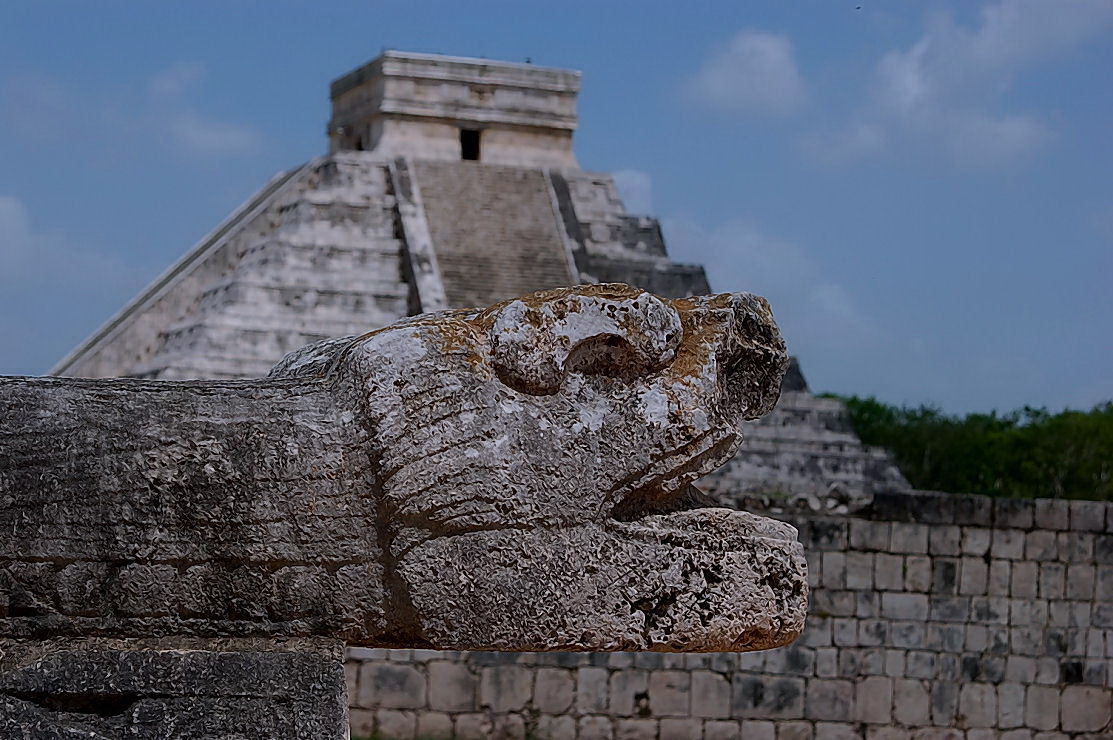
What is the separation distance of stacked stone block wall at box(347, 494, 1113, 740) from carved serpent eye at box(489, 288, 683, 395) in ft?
31.8

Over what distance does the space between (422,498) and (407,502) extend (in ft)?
0.09

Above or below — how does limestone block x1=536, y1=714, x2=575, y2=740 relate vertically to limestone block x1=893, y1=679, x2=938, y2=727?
below

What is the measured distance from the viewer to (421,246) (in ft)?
80.1

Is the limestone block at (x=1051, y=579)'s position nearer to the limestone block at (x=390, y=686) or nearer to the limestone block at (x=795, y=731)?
the limestone block at (x=795, y=731)

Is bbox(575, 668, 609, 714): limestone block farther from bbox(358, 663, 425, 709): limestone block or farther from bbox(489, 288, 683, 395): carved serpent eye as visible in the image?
bbox(489, 288, 683, 395): carved serpent eye

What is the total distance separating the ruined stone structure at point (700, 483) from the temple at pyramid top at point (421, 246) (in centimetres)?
4

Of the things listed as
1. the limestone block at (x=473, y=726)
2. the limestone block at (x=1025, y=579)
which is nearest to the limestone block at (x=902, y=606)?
the limestone block at (x=1025, y=579)

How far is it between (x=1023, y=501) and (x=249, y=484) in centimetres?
1133

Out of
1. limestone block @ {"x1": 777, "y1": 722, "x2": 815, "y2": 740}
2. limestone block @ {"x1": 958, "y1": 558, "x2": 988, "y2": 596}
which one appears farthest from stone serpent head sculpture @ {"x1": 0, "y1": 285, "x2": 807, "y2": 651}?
limestone block @ {"x1": 958, "y1": 558, "x2": 988, "y2": 596}

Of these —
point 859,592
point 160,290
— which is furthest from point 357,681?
Answer: point 160,290

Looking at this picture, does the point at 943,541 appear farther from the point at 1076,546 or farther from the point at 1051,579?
the point at 1076,546

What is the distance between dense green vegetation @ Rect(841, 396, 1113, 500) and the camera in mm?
27000

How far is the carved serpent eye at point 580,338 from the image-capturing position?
2.94 meters

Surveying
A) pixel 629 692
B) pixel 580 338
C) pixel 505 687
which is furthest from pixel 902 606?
pixel 580 338
